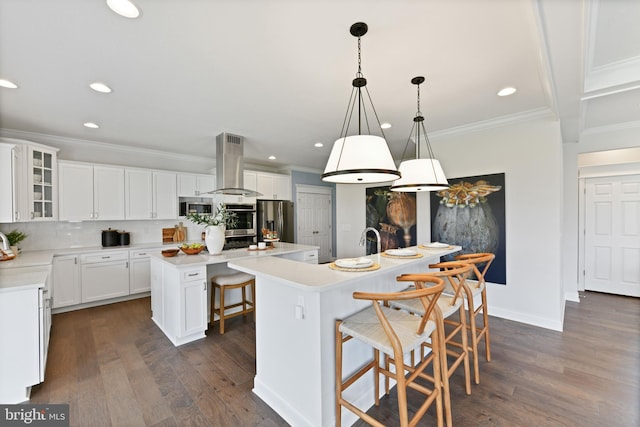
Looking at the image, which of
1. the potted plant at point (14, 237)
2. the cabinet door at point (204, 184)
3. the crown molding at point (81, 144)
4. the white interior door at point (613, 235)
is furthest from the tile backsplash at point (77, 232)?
the white interior door at point (613, 235)

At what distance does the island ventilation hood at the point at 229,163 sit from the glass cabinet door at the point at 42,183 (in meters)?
2.24

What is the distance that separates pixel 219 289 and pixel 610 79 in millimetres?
4407

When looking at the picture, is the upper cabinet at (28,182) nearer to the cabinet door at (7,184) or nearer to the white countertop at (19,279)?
the cabinet door at (7,184)

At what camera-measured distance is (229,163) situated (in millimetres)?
3984

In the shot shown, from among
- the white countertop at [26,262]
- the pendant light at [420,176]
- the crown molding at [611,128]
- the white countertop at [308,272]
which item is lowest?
the white countertop at [26,262]

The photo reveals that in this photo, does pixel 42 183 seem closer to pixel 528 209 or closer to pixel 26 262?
pixel 26 262

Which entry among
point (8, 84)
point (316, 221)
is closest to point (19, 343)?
point (8, 84)

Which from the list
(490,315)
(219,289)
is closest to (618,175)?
(490,315)

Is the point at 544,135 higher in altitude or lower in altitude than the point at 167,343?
higher

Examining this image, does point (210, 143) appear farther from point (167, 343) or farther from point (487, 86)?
point (487, 86)

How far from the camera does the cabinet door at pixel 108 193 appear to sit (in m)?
4.12

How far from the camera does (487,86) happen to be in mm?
2520

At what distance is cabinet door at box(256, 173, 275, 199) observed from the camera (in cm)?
561

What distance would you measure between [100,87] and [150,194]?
7.97 feet
